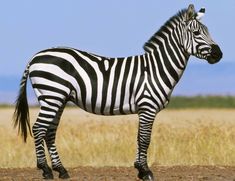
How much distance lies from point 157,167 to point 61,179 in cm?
251

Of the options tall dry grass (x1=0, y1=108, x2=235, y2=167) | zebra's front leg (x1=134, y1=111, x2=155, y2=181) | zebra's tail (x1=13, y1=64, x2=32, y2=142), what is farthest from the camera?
tall dry grass (x1=0, y1=108, x2=235, y2=167)

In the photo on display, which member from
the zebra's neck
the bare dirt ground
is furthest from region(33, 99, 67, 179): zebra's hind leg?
the zebra's neck

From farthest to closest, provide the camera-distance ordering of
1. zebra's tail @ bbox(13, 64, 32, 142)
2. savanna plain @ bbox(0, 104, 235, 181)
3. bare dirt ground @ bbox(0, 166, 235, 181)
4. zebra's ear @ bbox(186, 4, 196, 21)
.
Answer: savanna plain @ bbox(0, 104, 235, 181), bare dirt ground @ bbox(0, 166, 235, 181), zebra's tail @ bbox(13, 64, 32, 142), zebra's ear @ bbox(186, 4, 196, 21)

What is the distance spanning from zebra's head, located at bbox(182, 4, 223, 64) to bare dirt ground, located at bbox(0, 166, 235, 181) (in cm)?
209

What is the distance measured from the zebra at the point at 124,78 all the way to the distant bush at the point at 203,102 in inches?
1256

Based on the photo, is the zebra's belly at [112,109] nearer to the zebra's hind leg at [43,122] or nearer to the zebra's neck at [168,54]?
the zebra's hind leg at [43,122]

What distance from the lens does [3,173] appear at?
44.6 ft

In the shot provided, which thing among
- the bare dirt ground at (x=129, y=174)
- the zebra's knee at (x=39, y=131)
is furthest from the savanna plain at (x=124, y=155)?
the zebra's knee at (x=39, y=131)

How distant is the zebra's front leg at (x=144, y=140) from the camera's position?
11.6 metres

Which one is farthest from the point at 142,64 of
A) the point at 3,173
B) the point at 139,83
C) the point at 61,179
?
Result: the point at 3,173

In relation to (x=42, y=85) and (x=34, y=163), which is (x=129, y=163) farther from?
(x=42, y=85)

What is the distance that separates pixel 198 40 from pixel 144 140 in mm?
1729

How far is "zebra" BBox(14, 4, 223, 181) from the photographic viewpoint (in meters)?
11.7

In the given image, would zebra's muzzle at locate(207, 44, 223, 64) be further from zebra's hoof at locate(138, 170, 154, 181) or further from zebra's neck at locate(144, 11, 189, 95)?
zebra's hoof at locate(138, 170, 154, 181)
